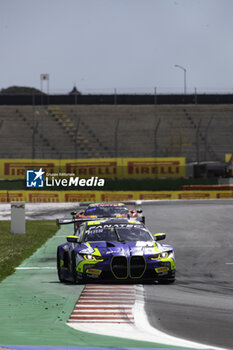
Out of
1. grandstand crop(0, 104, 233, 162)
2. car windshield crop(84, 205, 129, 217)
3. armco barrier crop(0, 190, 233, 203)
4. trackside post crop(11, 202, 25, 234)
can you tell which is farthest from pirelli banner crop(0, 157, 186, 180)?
car windshield crop(84, 205, 129, 217)

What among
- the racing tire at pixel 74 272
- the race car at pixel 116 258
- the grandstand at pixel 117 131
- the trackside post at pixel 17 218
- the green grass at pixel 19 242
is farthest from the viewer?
the grandstand at pixel 117 131

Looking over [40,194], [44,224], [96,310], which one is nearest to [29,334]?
[96,310]

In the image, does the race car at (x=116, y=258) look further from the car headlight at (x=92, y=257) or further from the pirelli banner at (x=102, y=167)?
the pirelli banner at (x=102, y=167)

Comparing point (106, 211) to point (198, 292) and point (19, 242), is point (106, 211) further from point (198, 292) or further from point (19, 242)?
point (198, 292)

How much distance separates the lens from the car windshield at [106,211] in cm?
2362

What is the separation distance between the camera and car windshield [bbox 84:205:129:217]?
23.6m

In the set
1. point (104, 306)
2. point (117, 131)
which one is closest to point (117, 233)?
point (104, 306)

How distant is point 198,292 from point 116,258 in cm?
156

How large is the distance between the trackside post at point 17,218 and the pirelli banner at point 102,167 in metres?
24.4

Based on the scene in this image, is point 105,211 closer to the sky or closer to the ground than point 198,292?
closer to the sky

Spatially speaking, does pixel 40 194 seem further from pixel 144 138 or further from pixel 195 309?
pixel 195 309

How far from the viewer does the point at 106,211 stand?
77.8 ft

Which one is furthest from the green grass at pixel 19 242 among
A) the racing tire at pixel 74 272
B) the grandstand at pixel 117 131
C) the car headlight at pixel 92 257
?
the grandstand at pixel 117 131

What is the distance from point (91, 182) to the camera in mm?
51188
